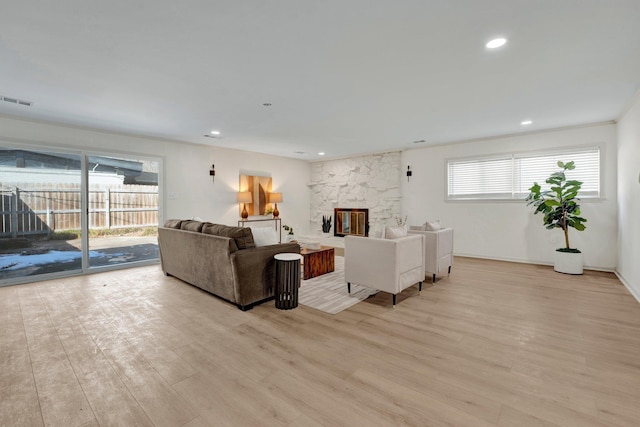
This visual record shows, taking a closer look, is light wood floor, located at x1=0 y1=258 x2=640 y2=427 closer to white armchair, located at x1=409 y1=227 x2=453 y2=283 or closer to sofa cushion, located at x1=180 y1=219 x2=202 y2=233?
white armchair, located at x1=409 y1=227 x2=453 y2=283

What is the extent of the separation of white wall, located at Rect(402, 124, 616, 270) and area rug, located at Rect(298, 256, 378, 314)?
317cm

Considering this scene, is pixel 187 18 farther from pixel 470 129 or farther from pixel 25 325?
pixel 470 129

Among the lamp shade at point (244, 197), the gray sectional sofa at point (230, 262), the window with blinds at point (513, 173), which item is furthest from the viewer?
the lamp shade at point (244, 197)

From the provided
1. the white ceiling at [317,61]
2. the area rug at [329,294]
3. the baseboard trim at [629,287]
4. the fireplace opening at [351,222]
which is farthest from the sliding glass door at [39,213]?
the baseboard trim at [629,287]

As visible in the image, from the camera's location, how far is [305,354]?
7.30 feet

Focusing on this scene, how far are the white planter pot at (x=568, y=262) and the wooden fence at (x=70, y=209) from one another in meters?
7.37

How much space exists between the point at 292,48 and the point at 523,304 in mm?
3674

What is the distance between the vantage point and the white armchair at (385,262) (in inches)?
124

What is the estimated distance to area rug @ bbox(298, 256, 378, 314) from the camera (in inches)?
128

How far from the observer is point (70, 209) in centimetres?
464

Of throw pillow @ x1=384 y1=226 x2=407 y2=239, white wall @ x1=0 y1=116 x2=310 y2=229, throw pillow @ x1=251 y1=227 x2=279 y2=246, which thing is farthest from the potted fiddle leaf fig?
white wall @ x1=0 y1=116 x2=310 y2=229

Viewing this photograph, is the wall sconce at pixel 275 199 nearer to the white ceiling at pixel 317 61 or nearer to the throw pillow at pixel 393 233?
the white ceiling at pixel 317 61

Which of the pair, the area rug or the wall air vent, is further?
the wall air vent

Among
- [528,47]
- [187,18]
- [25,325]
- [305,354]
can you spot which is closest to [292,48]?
[187,18]
